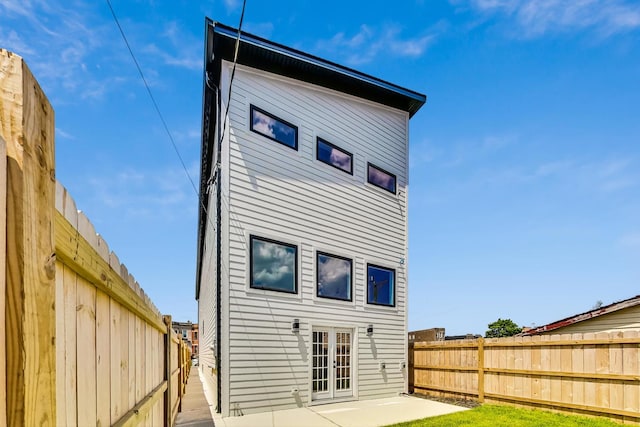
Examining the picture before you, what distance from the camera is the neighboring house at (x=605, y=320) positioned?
32.1 feet

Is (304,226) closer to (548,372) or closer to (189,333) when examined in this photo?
(548,372)

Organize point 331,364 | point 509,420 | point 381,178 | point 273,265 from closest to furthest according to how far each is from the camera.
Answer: point 509,420
point 273,265
point 331,364
point 381,178

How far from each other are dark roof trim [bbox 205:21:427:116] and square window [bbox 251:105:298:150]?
1.03m

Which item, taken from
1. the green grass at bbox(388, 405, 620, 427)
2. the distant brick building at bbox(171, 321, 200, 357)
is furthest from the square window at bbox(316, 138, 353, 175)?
the distant brick building at bbox(171, 321, 200, 357)

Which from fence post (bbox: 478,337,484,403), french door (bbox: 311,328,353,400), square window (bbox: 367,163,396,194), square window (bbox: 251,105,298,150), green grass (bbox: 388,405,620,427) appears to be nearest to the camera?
green grass (bbox: 388,405,620,427)

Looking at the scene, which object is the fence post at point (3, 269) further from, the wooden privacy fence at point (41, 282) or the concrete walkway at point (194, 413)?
the concrete walkway at point (194, 413)

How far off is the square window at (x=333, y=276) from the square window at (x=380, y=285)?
29.9 inches

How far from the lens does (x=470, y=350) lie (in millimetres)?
9453

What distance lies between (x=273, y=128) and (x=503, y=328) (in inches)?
1139

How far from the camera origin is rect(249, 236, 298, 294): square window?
26.7ft

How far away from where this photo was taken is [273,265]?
845cm

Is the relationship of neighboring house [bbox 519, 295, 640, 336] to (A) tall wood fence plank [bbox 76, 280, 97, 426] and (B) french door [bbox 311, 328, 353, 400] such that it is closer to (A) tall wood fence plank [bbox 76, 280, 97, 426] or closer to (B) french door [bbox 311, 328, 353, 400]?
(B) french door [bbox 311, 328, 353, 400]

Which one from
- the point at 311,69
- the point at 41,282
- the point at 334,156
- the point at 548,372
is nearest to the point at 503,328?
the point at 548,372

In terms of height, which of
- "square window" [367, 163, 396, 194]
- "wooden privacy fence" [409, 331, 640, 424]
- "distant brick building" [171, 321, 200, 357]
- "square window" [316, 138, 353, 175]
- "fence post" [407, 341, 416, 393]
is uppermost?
"square window" [316, 138, 353, 175]
